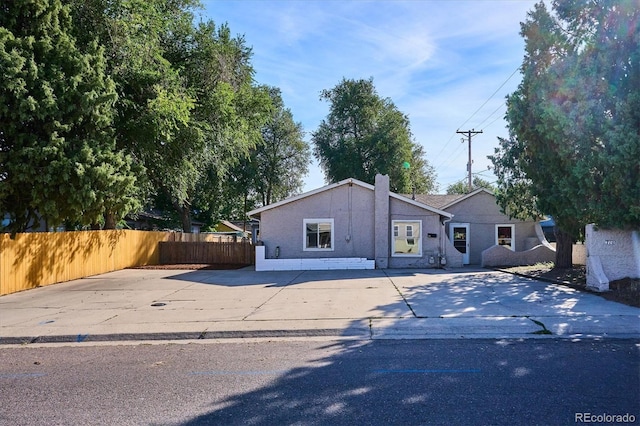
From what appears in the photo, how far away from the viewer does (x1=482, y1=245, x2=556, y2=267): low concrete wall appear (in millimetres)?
20766

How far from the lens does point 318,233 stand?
19.9 m

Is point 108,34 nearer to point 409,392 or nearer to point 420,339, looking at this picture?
point 420,339

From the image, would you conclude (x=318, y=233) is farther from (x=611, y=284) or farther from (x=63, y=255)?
(x=611, y=284)

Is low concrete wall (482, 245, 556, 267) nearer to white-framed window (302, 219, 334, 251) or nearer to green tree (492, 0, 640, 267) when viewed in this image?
green tree (492, 0, 640, 267)

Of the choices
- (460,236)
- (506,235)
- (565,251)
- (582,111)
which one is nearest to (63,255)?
(582,111)

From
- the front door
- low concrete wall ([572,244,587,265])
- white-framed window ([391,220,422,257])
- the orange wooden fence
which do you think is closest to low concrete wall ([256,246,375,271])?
white-framed window ([391,220,422,257])

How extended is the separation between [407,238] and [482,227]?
233 inches

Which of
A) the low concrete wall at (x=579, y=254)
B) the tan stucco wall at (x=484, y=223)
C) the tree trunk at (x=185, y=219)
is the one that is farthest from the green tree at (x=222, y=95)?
the low concrete wall at (x=579, y=254)

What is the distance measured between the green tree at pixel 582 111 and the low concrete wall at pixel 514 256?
643 centimetres

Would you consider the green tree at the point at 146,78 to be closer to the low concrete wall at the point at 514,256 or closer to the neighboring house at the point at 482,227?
the neighboring house at the point at 482,227

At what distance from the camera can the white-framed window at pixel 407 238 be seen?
19953 mm

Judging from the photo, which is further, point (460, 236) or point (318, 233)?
point (460, 236)

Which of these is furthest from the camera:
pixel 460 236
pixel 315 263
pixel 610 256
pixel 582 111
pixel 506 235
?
pixel 506 235

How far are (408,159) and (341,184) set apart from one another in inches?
834
